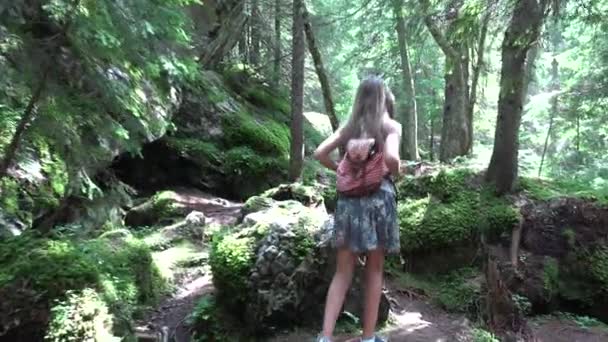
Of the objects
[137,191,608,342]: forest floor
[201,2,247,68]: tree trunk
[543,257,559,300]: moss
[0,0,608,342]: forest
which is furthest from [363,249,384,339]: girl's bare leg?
[201,2,247,68]: tree trunk

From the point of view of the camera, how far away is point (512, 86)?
22.9ft

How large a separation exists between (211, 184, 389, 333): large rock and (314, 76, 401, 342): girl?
86cm

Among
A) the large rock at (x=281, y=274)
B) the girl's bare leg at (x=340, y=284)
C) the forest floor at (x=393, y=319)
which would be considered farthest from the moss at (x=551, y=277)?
the girl's bare leg at (x=340, y=284)

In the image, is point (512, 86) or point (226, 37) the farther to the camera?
point (226, 37)

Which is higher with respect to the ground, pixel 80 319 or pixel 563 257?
pixel 563 257

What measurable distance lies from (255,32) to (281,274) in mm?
13707

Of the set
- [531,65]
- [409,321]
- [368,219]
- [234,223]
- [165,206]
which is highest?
[531,65]

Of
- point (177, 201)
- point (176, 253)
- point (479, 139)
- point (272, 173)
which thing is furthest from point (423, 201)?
point (479, 139)

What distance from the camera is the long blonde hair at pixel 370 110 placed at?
4242mm

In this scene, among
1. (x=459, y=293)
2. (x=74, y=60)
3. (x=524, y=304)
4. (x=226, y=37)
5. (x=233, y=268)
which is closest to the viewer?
(x=74, y=60)

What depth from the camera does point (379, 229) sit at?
416 cm

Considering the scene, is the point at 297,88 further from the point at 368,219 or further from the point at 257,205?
the point at 368,219

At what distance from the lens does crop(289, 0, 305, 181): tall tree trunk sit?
38.7 ft

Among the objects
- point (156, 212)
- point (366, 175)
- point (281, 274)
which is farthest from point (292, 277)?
point (156, 212)
